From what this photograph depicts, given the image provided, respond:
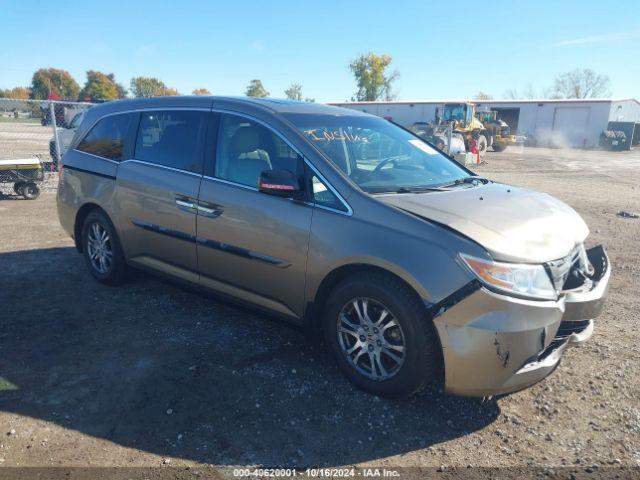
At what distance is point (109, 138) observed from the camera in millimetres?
4941

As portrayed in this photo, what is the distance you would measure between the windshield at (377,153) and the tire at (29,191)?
8081 mm

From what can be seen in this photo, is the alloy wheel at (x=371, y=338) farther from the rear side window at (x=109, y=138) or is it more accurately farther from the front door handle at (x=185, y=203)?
the rear side window at (x=109, y=138)

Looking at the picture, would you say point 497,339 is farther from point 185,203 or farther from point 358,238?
point 185,203

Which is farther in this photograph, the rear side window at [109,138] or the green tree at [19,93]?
the green tree at [19,93]

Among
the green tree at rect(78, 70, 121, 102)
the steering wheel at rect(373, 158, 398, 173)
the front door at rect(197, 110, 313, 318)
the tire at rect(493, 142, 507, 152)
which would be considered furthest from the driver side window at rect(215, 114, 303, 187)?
the green tree at rect(78, 70, 121, 102)

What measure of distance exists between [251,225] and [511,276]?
1776mm

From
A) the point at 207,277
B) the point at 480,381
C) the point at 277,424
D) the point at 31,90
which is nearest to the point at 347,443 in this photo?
the point at 277,424

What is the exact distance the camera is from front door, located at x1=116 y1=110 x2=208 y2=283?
409 cm

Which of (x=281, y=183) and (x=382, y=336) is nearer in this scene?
(x=382, y=336)

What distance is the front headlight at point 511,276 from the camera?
2.71 meters

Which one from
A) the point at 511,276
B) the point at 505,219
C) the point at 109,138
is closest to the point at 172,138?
the point at 109,138

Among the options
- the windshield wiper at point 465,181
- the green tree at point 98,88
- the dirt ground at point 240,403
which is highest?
the green tree at point 98,88

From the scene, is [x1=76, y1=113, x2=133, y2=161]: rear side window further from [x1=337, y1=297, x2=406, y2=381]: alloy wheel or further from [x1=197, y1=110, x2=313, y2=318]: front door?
[x1=337, y1=297, x2=406, y2=381]: alloy wheel

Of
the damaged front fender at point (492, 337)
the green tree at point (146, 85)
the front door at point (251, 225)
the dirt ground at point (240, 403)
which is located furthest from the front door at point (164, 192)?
the green tree at point (146, 85)
